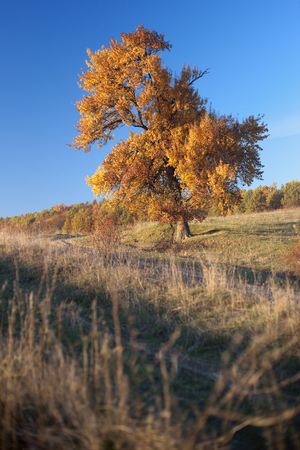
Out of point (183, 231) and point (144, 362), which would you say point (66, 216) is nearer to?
point (183, 231)

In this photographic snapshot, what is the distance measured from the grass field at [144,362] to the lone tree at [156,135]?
20.1 ft

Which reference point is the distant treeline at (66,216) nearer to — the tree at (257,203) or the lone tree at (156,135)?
the tree at (257,203)

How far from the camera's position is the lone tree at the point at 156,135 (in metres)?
13.3

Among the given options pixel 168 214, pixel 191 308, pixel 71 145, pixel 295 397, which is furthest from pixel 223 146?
pixel 295 397

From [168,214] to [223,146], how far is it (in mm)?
4437

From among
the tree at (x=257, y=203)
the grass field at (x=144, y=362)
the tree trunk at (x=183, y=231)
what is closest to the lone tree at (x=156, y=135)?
the tree trunk at (x=183, y=231)

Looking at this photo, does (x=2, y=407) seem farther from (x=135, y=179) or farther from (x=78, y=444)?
(x=135, y=179)

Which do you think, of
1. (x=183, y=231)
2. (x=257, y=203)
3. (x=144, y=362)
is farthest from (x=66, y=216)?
(x=144, y=362)

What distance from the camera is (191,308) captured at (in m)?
5.33

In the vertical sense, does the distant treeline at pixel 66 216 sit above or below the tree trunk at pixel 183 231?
above

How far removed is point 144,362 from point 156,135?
40.6 feet

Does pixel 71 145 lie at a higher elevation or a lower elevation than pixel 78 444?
higher

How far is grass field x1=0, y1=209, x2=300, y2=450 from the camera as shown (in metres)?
2.16

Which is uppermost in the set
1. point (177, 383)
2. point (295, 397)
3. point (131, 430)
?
Result: point (131, 430)
